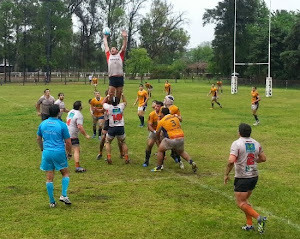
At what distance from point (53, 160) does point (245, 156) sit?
11.5ft

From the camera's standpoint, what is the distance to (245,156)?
6.91 meters

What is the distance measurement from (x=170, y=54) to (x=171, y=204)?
96.0 m

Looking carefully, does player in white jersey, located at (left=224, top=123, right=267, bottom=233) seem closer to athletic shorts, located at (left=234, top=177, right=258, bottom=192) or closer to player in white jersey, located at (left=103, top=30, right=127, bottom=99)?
athletic shorts, located at (left=234, top=177, right=258, bottom=192)

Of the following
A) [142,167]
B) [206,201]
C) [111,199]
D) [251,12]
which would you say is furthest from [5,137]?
[251,12]

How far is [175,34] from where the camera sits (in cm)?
9888

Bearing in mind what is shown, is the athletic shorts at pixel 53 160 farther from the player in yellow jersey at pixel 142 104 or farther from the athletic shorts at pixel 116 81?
the player in yellow jersey at pixel 142 104

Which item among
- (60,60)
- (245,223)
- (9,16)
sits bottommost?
(245,223)

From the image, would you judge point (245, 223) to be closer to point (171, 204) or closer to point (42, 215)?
point (171, 204)

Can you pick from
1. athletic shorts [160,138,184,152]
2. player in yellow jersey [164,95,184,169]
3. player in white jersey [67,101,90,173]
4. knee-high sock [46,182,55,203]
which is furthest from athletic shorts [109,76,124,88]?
knee-high sock [46,182,55,203]

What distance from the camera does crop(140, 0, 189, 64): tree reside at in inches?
3804

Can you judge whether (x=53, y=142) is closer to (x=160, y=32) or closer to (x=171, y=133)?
(x=171, y=133)

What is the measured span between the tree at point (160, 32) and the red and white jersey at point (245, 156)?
91298 millimetres

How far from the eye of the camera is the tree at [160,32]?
9662 centimetres

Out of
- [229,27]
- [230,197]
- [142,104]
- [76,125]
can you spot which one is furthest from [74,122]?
[229,27]
